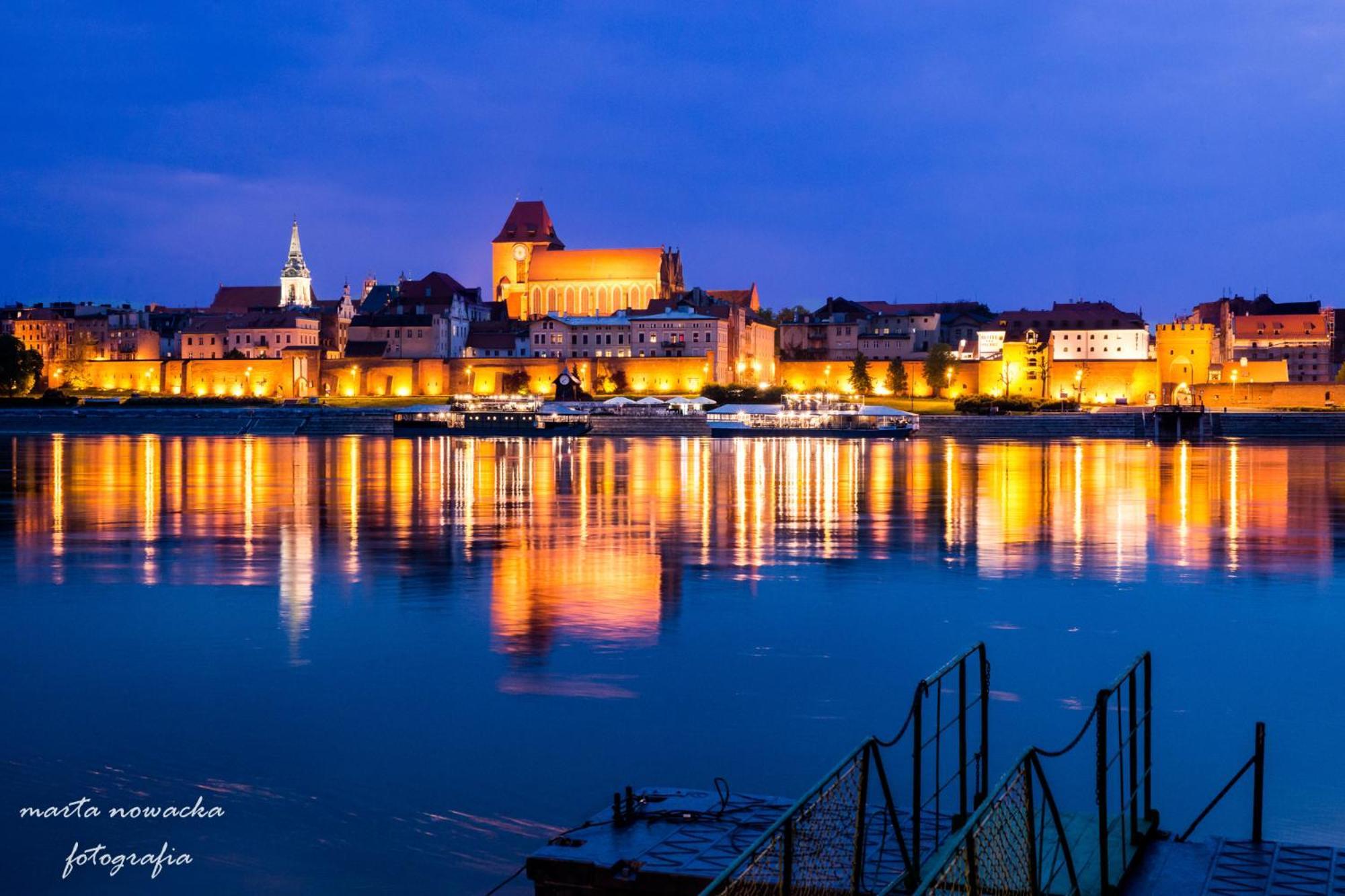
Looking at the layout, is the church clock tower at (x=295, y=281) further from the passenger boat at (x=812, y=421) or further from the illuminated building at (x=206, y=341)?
the passenger boat at (x=812, y=421)

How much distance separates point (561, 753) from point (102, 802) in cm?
239

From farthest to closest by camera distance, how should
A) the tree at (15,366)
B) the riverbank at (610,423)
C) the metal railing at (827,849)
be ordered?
the tree at (15,366)
the riverbank at (610,423)
the metal railing at (827,849)

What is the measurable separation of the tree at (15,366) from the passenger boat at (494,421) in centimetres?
2192

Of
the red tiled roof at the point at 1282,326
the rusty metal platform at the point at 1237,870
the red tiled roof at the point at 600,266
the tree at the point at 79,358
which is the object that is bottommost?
the rusty metal platform at the point at 1237,870

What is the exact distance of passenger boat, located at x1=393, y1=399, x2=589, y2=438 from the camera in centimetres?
6334

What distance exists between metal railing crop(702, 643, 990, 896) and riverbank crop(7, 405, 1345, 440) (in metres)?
54.0

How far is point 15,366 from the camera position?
244 ft

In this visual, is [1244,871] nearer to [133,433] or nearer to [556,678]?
[556,678]

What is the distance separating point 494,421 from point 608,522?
46.5 meters

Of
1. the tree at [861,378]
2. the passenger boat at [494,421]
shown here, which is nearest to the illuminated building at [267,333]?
the passenger boat at [494,421]

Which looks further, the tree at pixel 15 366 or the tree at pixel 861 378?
the tree at pixel 861 378

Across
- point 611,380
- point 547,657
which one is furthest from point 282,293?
point 547,657

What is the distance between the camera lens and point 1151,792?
708 cm

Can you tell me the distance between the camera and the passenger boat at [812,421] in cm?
6175
